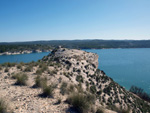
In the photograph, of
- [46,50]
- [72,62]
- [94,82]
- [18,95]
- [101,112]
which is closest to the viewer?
[101,112]

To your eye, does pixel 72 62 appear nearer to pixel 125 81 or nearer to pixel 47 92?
pixel 47 92

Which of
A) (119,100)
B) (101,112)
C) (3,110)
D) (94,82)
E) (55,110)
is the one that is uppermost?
(3,110)

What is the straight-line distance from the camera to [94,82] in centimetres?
1616

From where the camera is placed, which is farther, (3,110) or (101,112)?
(101,112)

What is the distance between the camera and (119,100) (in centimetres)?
1475

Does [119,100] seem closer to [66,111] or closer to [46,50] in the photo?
[66,111]

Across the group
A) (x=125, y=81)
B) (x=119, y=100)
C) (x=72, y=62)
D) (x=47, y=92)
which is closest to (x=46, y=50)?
(x=125, y=81)

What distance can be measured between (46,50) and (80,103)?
9025 cm

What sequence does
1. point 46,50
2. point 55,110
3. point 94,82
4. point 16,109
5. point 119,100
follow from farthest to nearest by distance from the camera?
1. point 46,50
2. point 94,82
3. point 119,100
4. point 55,110
5. point 16,109

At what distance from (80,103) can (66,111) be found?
2.29 ft

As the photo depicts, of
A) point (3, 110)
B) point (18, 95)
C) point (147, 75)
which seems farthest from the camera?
point (147, 75)

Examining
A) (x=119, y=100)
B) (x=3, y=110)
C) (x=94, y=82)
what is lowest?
(x=119, y=100)

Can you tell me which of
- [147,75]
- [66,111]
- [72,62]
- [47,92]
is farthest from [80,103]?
[147,75]

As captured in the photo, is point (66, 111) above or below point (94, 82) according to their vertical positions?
above
